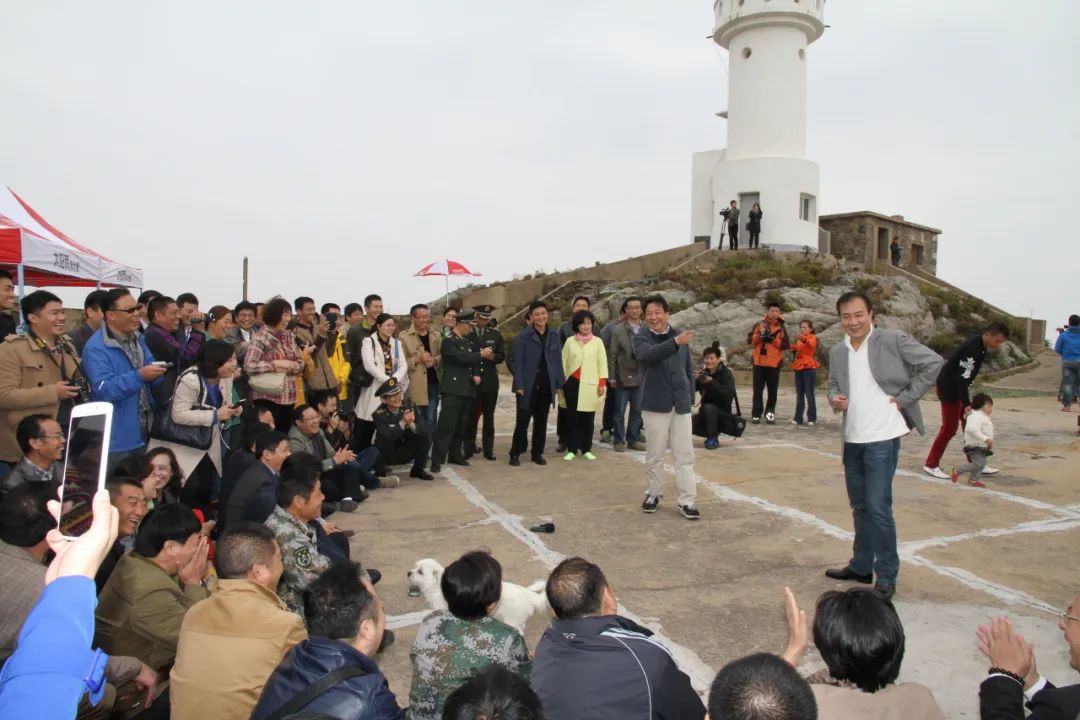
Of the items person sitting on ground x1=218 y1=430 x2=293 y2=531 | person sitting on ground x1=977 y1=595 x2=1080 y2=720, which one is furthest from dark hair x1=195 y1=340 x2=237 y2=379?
person sitting on ground x1=977 y1=595 x2=1080 y2=720

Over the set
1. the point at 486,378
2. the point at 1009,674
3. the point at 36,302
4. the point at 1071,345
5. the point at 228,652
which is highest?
the point at 1071,345

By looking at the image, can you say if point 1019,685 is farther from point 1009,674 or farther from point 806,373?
point 806,373

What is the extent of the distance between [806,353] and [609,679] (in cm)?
994

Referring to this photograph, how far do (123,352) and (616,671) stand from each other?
15.0 feet

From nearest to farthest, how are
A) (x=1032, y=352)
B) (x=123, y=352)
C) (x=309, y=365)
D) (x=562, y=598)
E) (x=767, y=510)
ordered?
(x=562, y=598) → (x=123, y=352) → (x=767, y=510) → (x=309, y=365) → (x=1032, y=352)

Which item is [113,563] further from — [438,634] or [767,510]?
[767,510]

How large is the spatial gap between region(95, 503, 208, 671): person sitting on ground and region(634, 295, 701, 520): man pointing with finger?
394 centimetres

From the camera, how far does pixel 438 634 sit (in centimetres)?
265

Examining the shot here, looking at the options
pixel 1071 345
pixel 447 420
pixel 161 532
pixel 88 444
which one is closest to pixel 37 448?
pixel 161 532

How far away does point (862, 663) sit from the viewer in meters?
2.10

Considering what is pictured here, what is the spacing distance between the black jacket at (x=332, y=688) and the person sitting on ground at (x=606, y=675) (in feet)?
1.64

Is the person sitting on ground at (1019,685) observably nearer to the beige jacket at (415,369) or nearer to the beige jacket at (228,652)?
the beige jacket at (228,652)

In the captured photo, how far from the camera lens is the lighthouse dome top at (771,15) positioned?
1069 inches

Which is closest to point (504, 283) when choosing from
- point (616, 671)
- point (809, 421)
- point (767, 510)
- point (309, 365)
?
point (809, 421)
